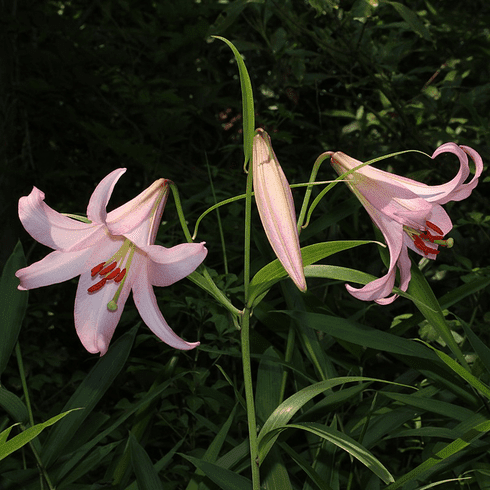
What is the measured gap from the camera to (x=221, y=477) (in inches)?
30.9

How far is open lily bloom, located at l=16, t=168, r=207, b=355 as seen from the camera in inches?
25.7

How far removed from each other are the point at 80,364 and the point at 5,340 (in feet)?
3.45

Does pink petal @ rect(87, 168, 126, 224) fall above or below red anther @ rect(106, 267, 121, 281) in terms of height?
above

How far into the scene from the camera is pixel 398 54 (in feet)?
5.23

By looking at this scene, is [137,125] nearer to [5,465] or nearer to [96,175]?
[96,175]

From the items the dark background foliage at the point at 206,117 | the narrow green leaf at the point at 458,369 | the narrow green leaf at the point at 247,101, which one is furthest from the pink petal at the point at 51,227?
the dark background foliage at the point at 206,117

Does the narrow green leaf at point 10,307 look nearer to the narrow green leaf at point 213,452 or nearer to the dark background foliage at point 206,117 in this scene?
the narrow green leaf at point 213,452

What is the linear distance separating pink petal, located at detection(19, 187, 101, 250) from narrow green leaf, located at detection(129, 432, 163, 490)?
1.08 ft

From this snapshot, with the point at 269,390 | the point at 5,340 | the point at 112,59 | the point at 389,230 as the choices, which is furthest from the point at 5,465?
the point at 112,59

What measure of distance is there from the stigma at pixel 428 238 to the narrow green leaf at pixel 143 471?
49cm

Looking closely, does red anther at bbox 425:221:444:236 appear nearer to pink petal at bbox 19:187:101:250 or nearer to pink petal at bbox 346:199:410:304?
pink petal at bbox 346:199:410:304

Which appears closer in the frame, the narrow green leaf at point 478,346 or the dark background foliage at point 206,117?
the narrow green leaf at point 478,346

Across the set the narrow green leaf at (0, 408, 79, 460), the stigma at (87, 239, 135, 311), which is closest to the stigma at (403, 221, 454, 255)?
the stigma at (87, 239, 135, 311)

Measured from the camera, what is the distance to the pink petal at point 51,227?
25.7 inches
